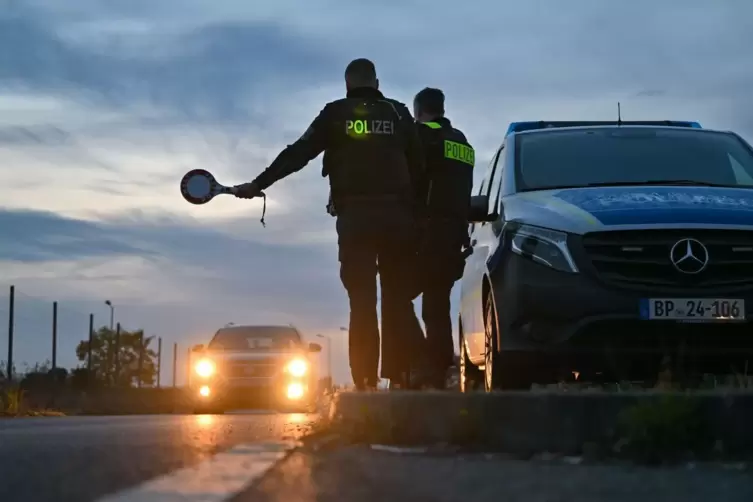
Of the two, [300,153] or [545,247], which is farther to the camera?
[300,153]

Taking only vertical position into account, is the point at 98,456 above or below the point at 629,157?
below

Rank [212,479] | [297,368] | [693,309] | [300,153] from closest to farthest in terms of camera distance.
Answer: [212,479] → [693,309] → [300,153] → [297,368]

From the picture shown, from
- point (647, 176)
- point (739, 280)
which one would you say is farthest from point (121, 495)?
point (647, 176)

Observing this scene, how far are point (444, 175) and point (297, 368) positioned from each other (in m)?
12.8

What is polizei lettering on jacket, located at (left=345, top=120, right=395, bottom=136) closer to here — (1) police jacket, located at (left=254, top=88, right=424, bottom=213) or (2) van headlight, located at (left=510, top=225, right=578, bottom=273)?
(1) police jacket, located at (left=254, top=88, right=424, bottom=213)

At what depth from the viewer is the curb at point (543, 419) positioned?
4762mm

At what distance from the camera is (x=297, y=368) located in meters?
21.8

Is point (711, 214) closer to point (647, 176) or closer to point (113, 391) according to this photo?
point (647, 176)

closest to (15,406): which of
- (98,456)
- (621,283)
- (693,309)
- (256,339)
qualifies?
(256,339)

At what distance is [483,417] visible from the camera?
529 centimetres

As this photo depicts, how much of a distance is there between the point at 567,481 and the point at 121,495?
54.5 inches

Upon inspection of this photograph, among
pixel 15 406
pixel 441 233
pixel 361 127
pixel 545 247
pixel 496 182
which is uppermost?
pixel 361 127

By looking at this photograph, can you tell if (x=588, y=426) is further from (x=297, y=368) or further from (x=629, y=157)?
(x=297, y=368)

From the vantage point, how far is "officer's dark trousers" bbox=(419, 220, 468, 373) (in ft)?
30.7
